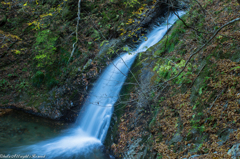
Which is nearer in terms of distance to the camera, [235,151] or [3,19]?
[235,151]

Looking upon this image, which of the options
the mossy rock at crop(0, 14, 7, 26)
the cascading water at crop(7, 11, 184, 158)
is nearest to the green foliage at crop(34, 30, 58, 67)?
the mossy rock at crop(0, 14, 7, 26)

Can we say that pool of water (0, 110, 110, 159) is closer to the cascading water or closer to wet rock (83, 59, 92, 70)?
the cascading water

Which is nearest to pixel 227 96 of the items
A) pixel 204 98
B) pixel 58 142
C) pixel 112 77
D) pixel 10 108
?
pixel 204 98

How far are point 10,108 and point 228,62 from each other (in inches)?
500

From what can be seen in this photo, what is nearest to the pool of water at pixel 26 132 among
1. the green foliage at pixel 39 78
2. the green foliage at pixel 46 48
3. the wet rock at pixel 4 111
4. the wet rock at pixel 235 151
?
the wet rock at pixel 4 111

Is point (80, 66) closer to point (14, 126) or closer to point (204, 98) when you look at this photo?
point (14, 126)

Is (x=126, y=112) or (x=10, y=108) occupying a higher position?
(x=10, y=108)

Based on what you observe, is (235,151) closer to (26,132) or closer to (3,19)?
(26,132)

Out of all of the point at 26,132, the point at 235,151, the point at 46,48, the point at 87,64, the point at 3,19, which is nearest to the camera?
the point at 235,151

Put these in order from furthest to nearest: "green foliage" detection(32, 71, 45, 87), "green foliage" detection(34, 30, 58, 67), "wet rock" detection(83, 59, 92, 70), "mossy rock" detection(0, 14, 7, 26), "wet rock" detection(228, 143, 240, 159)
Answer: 1. "mossy rock" detection(0, 14, 7, 26)
2. "green foliage" detection(34, 30, 58, 67)
3. "green foliage" detection(32, 71, 45, 87)
4. "wet rock" detection(83, 59, 92, 70)
5. "wet rock" detection(228, 143, 240, 159)

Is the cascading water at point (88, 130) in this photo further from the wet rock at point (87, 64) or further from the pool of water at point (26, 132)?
the wet rock at point (87, 64)

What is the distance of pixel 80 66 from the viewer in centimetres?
987

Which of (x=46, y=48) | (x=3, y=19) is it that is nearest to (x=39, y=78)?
(x=46, y=48)

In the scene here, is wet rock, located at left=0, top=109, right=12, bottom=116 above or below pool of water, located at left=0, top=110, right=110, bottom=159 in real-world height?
above
